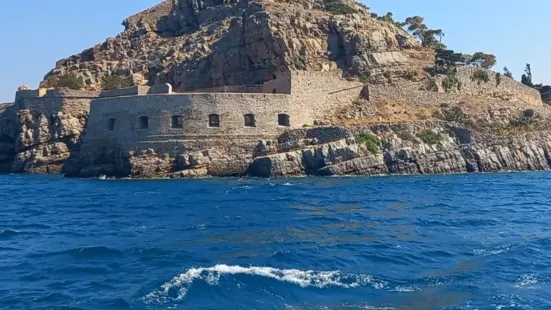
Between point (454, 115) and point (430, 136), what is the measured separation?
6693 millimetres

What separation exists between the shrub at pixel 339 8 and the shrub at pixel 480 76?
1339 centimetres

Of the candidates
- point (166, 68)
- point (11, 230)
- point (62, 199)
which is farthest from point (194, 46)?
point (11, 230)

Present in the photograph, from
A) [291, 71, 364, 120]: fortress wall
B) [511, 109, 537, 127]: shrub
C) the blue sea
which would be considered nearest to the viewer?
the blue sea

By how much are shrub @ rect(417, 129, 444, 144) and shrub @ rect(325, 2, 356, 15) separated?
908 inches

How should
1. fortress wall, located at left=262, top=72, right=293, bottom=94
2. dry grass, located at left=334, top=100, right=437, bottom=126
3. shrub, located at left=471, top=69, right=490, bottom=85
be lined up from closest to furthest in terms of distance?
fortress wall, located at left=262, top=72, right=293, bottom=94 < dry grass, located at left=334, top=100, right=437, bottom=126 < shrub, located at left=471, top=69, right=490, bottom=85

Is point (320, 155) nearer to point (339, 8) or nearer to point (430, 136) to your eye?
point (430, 136)

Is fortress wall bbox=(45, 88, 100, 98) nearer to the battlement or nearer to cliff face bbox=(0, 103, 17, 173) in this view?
the battlement

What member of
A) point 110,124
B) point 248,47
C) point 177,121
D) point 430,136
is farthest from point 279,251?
point 248,47

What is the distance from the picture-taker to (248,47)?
57562mm

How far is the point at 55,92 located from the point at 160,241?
3733 cm

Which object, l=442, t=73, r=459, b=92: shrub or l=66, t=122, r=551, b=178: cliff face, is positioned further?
l=442, t=73, r=459, b=92: shrub

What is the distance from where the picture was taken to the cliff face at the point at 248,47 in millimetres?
57219

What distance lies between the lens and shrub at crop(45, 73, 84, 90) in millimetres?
60719

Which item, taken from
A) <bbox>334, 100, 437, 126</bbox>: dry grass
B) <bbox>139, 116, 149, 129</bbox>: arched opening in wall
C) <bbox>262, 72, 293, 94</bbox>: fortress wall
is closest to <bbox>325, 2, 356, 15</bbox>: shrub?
<bbox>334, 100, 437, 126</bbox>: dry grass
